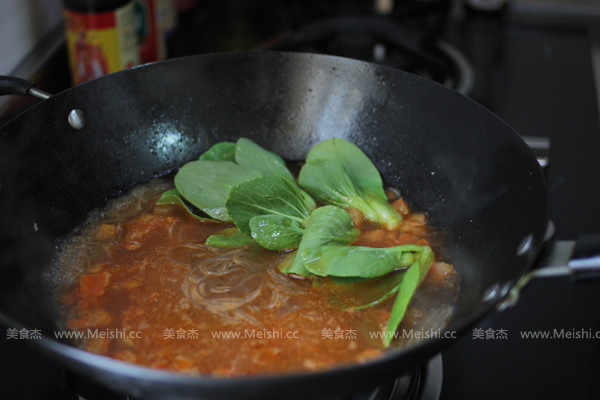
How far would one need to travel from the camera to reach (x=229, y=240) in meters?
1.21

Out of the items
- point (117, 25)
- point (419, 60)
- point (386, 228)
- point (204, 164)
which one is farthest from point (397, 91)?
point (117, 25)

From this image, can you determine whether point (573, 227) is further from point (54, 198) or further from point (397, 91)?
point (54, 198)

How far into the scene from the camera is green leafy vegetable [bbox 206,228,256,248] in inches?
47.4

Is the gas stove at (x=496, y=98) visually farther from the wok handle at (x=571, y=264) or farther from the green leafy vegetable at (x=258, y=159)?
the green leafy vegetable at (x=258, y=159)

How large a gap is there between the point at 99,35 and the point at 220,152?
518mm

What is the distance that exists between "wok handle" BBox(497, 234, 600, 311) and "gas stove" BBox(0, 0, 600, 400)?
0.48 feet

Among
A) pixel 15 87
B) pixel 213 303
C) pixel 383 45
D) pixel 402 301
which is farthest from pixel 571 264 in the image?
pixel 383 45

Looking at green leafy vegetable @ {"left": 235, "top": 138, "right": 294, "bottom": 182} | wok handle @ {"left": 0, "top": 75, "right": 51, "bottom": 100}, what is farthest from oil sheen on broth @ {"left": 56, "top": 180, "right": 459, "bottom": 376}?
wok handle @ {"left": 0, "top": 75, "right": 51, "bottom": 100}

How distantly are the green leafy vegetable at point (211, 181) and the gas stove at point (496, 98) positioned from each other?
1.37ft

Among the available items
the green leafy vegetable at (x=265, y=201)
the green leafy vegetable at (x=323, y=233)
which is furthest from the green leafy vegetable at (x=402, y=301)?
the green leafy vegetable at (x=265, y=201)

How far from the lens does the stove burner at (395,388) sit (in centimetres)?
103

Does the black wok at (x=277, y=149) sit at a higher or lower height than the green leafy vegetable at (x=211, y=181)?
higher

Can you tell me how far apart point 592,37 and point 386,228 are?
1.51 m

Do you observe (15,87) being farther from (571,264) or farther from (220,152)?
(571,264)
